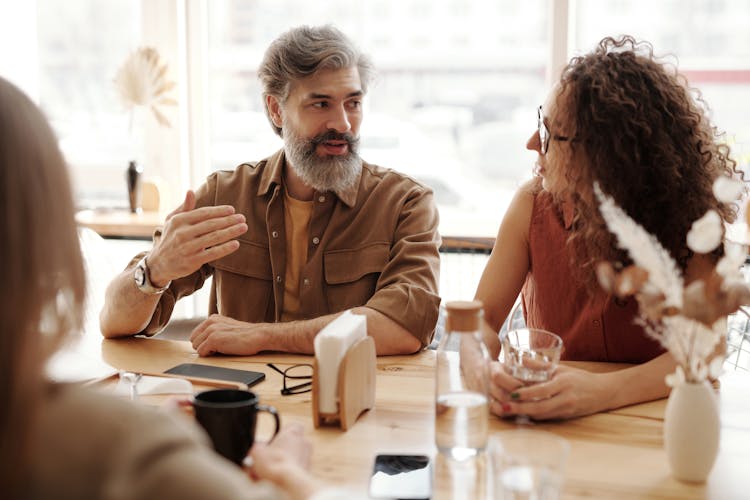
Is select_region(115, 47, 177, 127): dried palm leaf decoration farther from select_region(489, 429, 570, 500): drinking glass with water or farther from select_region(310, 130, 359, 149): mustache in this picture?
select_region(489, 429, 570, 500): drinking glass with water

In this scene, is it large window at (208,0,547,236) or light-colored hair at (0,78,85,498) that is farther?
large window at (208,0,547,236)

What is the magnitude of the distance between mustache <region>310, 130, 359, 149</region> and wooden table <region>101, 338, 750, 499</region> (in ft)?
2.65

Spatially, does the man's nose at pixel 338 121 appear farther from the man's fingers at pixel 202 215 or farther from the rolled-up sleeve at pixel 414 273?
the man's fingers at pixel 202 215

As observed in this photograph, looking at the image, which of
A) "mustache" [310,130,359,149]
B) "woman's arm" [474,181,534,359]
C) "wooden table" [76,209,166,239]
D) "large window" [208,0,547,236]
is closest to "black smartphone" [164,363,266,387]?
"woman's arm" [474,181,534,359]

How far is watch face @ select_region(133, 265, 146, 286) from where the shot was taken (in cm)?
199

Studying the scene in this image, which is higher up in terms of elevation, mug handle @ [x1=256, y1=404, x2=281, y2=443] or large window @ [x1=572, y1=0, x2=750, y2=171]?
large window @ [x1=572, y1=0, x2=750, y2=171]

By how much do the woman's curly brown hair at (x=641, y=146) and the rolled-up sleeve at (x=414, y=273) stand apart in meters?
0.42

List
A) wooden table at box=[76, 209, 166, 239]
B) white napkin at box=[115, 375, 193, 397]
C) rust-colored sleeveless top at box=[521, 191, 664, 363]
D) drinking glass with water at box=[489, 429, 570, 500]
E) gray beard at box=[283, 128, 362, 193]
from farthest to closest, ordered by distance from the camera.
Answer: wooden table at box=[76, 209, 166, 239] → gray beard at box=[283, 128, 362, 193] → rust-colored sleeveless top at box=[521, 191, 664, 363] → white napkin at box=[115, 375, 193, 397] → drinking glass with water at box=[489, 429, 570, 500]

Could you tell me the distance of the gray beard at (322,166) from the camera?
7.43 feet

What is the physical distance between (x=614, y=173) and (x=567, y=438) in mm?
673

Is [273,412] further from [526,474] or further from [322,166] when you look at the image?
[322,166]

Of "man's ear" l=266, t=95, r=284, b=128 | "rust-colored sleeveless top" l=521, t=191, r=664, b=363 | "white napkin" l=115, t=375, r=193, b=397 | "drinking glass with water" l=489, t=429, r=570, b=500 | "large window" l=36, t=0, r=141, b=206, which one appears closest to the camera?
"drinking glass with water" l=489, t=429, r=570, b=500

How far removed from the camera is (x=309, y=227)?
7.43 feet

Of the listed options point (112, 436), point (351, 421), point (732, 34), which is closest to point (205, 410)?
point (351, 421)
